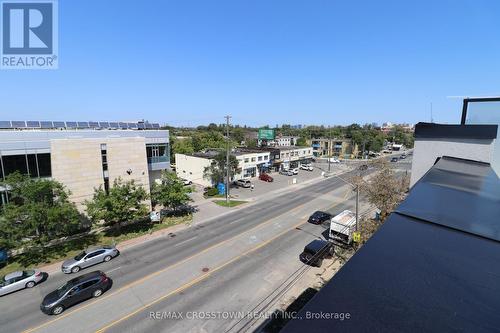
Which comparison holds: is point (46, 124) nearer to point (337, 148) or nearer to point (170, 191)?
point (170, 191)

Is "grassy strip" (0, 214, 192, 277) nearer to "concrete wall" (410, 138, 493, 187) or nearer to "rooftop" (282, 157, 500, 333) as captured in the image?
"concrete wall" (410, 138, 493, 187)

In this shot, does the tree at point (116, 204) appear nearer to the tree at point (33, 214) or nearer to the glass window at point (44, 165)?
the tree at point (33, 214)

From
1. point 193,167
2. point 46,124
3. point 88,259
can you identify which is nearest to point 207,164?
point 193,167

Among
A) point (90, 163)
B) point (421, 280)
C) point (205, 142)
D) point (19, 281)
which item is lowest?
point (19, 281)

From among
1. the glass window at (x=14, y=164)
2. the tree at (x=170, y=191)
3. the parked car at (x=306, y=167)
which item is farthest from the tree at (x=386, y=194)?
the parked car at (x=306, y=167)

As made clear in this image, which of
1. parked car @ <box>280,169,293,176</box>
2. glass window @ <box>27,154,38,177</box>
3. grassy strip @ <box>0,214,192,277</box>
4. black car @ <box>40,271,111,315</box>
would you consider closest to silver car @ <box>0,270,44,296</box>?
grassy strip @ <box>0,214,192,277</box>

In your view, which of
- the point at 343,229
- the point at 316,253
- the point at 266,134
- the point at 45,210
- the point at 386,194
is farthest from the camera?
the point at 266,134
